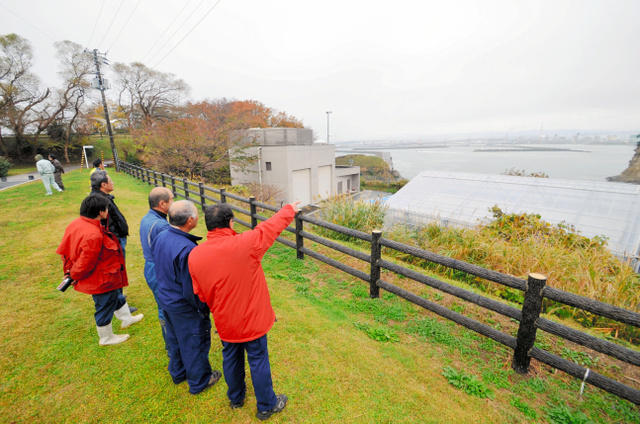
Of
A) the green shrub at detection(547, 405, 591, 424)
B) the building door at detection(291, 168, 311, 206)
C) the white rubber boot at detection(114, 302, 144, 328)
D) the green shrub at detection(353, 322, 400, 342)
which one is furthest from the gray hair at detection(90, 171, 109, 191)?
the building door at detection(291, 168, 311, 206)

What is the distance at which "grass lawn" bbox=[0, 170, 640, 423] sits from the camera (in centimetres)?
237

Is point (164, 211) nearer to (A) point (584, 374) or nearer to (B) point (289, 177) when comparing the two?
(A) point (584, 374)

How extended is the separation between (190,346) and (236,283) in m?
0.90

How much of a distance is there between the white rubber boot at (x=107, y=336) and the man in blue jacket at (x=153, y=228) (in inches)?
40.4

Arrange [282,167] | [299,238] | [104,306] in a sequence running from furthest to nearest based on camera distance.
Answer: [282,167] < [299,238] < [104,306]

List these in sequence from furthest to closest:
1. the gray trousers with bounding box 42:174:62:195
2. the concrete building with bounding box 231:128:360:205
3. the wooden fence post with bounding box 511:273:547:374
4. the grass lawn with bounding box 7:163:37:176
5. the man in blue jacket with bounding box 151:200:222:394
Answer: the grass lawn with bounding box 7:163:37:176 → the concrete building with bounding box 231:128:360:205 → the gray trousers with bounding box 42:174:62:195 → the wooden fence post with bounding box 511:273:547:374 → the man in blue jacket with bounding box 151:200:222:394

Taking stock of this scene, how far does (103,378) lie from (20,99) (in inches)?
1661

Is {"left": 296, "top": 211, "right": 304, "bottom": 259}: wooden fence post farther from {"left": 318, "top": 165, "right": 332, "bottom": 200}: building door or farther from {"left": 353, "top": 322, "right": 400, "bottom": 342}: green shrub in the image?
{"left": 318, "top": 165, "right": 332, "bottom": 200}: building door

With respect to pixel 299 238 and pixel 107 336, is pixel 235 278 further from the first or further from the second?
pixel 299 238

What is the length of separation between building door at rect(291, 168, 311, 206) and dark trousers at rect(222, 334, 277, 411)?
2057cm

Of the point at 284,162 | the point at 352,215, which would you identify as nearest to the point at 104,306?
the point at 352,215

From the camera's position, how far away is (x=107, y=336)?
3.13 metres

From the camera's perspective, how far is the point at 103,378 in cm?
270

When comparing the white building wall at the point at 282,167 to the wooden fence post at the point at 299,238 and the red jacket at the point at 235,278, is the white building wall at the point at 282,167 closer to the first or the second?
the wooden fence post at the point at 299,238
